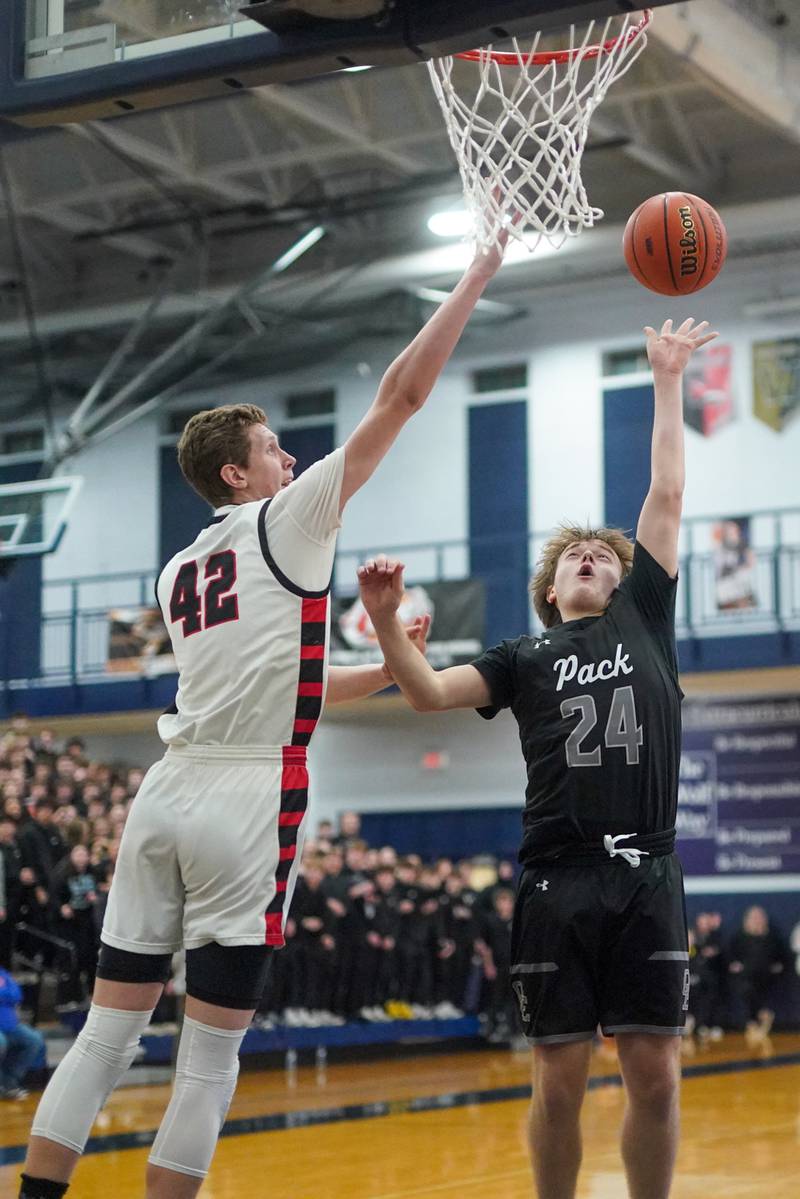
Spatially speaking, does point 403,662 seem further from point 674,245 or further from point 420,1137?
point 420,1137

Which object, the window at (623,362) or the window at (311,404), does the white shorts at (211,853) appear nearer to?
the window at (623,362)

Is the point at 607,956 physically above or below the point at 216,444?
below

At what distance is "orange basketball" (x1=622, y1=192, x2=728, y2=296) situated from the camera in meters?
5.41

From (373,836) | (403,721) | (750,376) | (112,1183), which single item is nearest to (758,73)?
(750,376)

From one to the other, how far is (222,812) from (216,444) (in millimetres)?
981

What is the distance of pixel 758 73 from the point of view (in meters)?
16.4

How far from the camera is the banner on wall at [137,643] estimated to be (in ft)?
70.9

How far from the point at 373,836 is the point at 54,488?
7655 mm

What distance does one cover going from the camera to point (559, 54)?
5918 millimetres

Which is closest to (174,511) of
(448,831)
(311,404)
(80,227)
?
(311,404)

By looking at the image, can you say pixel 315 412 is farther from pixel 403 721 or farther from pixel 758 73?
pixel 758 73

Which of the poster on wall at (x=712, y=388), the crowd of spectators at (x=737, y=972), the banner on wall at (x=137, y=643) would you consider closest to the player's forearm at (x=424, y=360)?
the crowd of spectators at (x=737, y=972)

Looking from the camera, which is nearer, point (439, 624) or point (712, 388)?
point (439, 624)

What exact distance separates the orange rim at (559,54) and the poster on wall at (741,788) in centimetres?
1552
